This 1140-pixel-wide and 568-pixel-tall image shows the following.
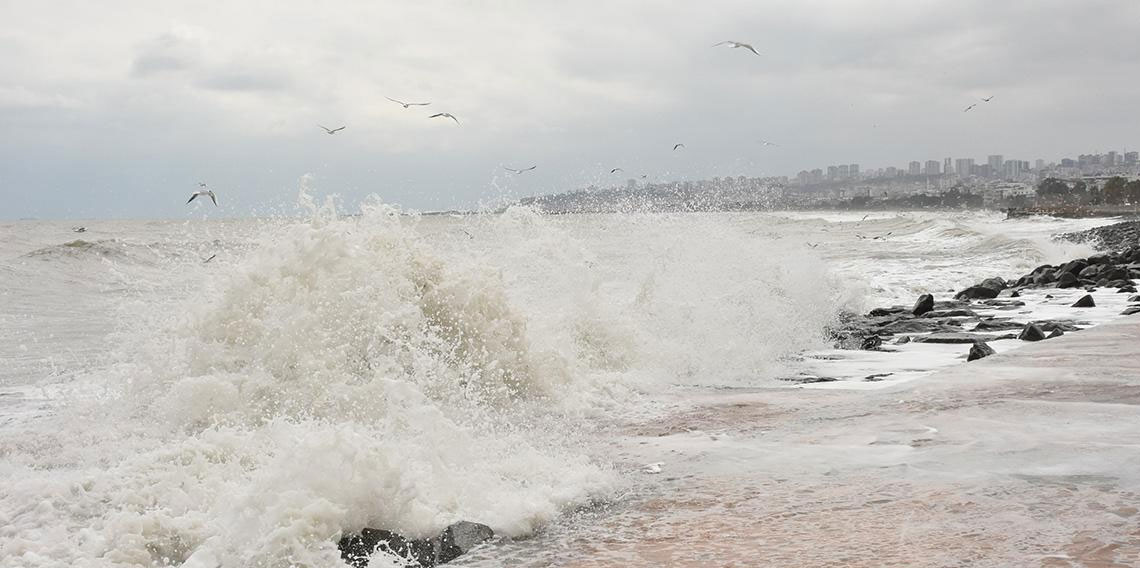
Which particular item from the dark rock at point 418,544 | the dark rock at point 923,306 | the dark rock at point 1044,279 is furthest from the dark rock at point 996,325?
the dark rock at point 418,544

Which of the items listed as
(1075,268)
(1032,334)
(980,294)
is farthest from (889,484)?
(1075,268)

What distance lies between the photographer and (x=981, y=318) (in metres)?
13.1

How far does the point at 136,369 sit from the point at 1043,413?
6.82 metres

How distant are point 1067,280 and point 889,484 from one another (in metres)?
15.7

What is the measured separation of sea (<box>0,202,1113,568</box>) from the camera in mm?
4113

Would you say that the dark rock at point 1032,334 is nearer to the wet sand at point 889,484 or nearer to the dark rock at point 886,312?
the wet sand at point 889,484

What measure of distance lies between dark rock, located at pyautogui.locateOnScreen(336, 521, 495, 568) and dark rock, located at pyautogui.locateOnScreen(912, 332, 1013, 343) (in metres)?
8.39

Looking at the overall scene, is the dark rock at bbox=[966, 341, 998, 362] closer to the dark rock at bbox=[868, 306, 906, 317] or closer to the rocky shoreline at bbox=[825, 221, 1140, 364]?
the rocky shoreline at bbox=[825, 221, 1140, 364]

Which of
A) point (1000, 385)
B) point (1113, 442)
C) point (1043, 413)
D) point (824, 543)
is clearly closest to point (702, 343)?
point (1000, 385)

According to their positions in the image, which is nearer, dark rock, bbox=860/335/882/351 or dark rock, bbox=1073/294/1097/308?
dark rock, bbox=860/335/882/351

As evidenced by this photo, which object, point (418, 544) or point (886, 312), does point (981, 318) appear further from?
point (418, 544)

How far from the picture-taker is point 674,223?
17172mm

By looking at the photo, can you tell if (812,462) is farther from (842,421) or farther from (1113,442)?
(1113,442)

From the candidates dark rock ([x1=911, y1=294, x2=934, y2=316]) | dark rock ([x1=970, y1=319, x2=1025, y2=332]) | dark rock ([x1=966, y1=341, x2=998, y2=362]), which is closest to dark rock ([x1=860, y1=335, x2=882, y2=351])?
dark rock ([x1=970, y1=319, x2=1025, y2=332])
